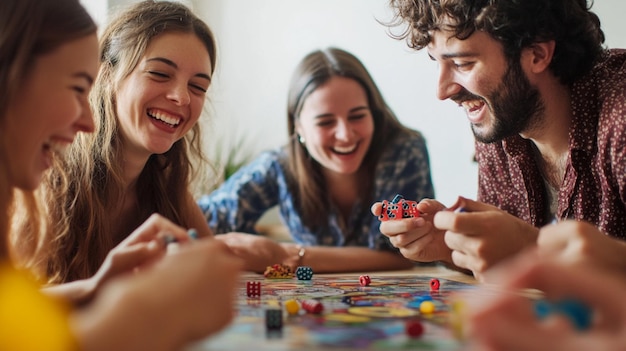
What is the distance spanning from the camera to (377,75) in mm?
3895

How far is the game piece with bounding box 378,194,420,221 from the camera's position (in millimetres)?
1704

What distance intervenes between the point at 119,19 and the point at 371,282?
45.5 inches

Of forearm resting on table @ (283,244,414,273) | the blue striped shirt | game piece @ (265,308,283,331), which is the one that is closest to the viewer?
game piece @ (265,308,283,331)

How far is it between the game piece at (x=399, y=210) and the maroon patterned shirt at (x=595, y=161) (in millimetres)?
446

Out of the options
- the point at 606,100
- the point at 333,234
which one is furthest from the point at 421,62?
the point at 606,100

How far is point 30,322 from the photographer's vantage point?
2.68 feet

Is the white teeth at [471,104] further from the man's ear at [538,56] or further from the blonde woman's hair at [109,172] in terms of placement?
the blonde woman's hair at [109,172]

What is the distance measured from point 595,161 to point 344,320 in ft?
3.31

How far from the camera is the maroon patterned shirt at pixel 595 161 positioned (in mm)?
1636

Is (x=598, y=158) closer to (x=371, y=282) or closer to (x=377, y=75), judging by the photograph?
(x=371, y=282)

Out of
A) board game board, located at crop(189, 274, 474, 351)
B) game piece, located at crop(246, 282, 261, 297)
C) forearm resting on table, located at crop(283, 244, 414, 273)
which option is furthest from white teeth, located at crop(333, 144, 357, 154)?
game piece, located at crop(246, 282, 261, 297)

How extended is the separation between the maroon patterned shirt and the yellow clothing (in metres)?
1.36

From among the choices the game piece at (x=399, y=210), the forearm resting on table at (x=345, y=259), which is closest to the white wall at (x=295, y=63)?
the forearm resting on table at (x=345, y=259)

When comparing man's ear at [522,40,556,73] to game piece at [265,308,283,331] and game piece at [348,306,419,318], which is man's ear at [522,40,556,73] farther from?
game piece at [265,308,283,331]
